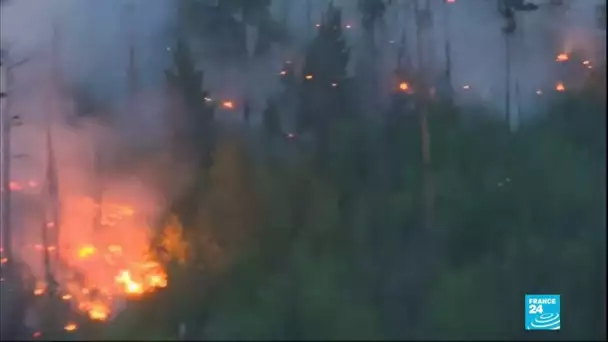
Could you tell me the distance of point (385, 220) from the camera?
13.9 feet

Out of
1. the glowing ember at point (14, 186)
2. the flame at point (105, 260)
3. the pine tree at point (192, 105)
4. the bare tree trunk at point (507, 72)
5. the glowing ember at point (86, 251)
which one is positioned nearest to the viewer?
the flame at point (105, 260)

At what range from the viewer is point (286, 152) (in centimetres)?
450

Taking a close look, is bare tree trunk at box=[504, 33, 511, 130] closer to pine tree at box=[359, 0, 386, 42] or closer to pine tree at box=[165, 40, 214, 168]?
pine tree at box=[359, 0, 386, 42]

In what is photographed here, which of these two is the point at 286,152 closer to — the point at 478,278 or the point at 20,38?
the point at 478,278

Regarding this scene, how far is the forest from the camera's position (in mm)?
3809

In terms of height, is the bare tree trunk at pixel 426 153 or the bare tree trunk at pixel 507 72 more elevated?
the bare tree trunk at pixel 507 72

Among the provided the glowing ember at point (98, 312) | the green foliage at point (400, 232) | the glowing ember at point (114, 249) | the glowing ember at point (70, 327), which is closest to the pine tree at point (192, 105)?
the green foliage at point (400, 232)

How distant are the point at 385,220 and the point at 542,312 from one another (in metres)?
0.81

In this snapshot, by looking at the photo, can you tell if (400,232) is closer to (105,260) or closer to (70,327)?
(70,327)

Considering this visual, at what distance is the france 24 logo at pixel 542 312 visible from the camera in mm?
3861

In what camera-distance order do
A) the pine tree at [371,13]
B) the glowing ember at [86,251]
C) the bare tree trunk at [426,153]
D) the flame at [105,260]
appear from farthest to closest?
the pine tree at [371,13]
the glowing ember at [86,251]
the flame at [105,260]
the bare tree trunk at [426,153]

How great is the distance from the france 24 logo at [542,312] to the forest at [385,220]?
0.11 feet

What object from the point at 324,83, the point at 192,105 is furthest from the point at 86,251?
the point at 324,83

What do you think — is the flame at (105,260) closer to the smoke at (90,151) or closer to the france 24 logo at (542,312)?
the smoke at (90,151)
